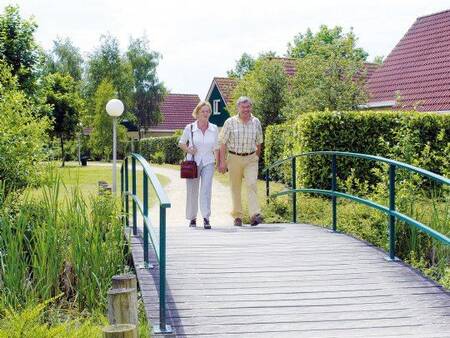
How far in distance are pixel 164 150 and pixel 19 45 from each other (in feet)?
80.3

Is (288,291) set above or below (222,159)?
below

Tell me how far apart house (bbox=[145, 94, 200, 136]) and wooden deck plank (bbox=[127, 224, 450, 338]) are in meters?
51.1

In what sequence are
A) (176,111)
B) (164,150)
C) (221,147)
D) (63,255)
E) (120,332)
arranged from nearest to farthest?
(120,332)
(63,255)
(221,147)
(164,150)
(176,111)

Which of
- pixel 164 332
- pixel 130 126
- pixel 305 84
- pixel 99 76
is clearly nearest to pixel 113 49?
pixel 99 76

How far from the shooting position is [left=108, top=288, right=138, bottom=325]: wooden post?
4059mm

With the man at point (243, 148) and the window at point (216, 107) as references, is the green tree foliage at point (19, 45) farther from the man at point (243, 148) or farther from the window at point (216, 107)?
the window at point (216, 107)

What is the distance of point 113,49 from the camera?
52812 mm

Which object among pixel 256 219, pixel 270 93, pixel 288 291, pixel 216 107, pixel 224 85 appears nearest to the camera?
pixel 288 291

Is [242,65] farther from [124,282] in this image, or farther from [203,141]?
[124,282]

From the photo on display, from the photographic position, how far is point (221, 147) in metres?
9.06

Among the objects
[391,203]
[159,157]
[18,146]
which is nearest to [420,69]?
[18,146]

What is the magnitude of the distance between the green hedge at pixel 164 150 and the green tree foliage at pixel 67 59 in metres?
16.0

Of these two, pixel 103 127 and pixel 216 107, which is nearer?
pixel 103 127

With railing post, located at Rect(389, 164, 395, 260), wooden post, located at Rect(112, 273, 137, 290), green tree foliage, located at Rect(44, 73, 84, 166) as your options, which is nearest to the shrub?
green tree foliage, located at Rect(44, 73, 84, 166)
